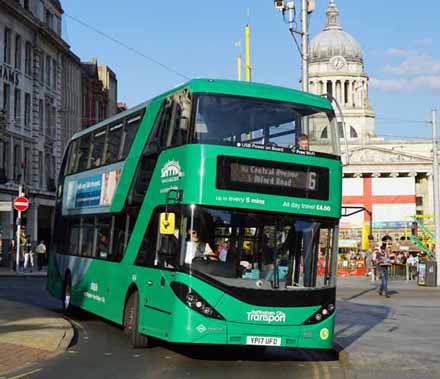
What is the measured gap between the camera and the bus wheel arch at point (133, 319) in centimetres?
1317

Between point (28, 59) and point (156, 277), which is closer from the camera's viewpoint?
point (156, 277)

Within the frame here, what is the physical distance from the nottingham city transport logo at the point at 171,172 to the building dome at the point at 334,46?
131m

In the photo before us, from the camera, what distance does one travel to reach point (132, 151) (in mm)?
14367

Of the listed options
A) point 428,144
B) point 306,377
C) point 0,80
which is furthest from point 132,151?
point 428,144

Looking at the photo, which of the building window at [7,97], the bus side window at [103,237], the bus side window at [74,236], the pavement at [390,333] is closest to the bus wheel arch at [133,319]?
the bus side window at [103,237]

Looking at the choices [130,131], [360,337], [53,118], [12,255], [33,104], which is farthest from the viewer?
[53,118]

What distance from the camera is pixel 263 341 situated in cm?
1165

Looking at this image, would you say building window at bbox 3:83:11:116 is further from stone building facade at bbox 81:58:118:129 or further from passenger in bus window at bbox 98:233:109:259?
passenger in bus window at bbox 98:233:109:259

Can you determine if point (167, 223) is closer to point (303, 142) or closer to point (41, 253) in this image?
point (303, 142)

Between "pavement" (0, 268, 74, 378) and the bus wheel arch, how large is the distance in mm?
1003

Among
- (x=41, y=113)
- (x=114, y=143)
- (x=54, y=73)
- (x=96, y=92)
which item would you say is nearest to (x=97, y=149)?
(x=114, y=143)

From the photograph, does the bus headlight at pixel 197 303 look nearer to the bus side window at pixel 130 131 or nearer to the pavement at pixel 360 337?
the pavement at pixel 360 337

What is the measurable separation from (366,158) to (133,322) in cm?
11889

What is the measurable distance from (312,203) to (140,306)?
3.21 meters
